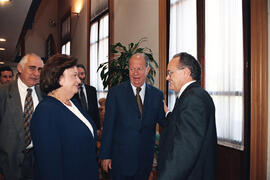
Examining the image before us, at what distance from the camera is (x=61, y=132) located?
160 cm

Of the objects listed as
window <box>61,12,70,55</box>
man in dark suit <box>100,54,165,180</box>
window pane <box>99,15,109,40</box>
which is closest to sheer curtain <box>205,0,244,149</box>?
man in dark suit <box>100,54,165,180</box>

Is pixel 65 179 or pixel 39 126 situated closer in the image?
pixel 39 126

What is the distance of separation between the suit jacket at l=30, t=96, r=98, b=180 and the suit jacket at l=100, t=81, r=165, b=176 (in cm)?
43

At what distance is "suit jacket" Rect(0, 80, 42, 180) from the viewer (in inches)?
83.8

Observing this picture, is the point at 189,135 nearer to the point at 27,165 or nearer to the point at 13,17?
the point at 27,165

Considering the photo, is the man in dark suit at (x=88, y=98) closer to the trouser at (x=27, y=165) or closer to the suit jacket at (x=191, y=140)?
the trouser at (x=27, y=165)

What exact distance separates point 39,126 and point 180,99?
2.87ft

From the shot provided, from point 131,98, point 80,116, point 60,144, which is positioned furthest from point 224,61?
point 60,144

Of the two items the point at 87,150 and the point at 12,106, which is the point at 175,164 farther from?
the point at 12,106

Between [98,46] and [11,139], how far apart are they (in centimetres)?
519

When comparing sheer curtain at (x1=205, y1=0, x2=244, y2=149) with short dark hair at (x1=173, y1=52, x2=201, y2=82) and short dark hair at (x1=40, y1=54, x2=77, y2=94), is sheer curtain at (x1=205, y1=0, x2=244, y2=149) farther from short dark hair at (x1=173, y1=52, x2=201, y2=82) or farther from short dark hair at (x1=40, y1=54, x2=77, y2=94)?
short dark hair at (x1=40, y1=54, x2=77, y2=94)

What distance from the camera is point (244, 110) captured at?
268 centimetres

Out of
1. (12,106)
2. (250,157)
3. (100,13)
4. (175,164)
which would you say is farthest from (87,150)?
(100,13)

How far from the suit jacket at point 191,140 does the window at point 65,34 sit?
9187mm
